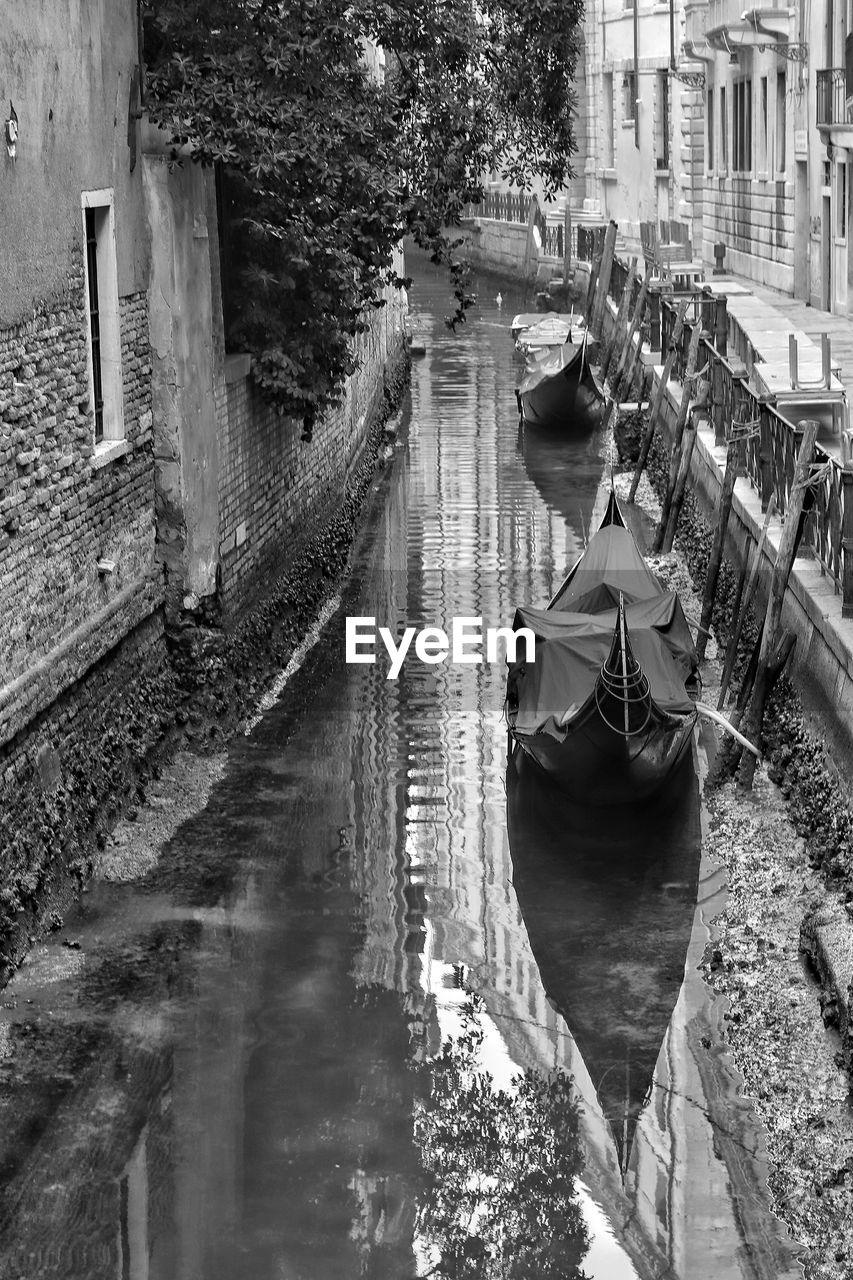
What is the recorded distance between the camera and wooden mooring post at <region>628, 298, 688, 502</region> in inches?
773

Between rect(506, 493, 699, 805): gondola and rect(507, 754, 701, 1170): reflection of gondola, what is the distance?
0.75ft

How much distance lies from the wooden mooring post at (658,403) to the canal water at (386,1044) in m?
7.49

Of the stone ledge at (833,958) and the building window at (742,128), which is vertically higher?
the building window at (742,128)

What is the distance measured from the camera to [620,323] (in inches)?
1132

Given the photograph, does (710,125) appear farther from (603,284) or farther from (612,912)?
(612,912)

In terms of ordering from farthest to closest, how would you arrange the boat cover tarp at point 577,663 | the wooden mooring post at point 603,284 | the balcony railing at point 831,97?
the wooden mooring post at point 603,284 < the balcony railing at point 831,97 < the boat cover tarp at point 577,663

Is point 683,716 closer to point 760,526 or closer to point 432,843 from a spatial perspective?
point 432,843

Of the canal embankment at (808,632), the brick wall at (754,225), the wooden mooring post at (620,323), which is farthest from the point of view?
the brick wall at (754,225)

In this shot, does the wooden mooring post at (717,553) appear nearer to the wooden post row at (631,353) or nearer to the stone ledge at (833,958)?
the stone ledge at (833,958)

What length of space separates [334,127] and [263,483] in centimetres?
269

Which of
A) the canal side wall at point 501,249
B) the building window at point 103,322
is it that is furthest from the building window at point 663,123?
the building window at point 103,322

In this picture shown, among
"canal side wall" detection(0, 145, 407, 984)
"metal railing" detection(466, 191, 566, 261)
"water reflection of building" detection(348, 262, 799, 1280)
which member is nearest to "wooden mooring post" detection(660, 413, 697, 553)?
"water reflection of building" detection(348, 262, 799, 1280)

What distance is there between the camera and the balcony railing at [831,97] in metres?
25.0
